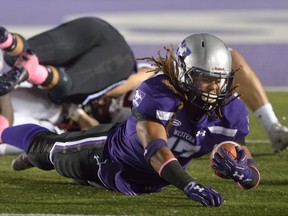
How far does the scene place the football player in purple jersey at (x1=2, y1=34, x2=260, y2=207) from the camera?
5098 mm

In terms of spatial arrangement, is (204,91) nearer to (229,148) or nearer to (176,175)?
(229,148)

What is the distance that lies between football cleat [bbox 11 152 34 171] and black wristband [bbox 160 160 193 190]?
154cm

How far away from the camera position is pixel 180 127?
5266 mm

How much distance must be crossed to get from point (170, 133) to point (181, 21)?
971 cm

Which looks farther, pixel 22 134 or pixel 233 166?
pixel 22 134

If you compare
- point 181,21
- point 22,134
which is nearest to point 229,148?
point 22,134

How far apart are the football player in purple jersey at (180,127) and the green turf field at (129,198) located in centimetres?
13

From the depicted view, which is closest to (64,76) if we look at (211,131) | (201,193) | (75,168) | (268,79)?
(75,168)

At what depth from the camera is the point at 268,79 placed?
1145 centimetres

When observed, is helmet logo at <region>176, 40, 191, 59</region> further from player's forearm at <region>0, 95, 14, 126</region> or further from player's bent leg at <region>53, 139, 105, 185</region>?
player's forearm at <region>0, 95, 14, 126</region>

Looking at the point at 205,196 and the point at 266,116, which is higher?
the point at 205,196

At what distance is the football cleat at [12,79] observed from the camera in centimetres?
714

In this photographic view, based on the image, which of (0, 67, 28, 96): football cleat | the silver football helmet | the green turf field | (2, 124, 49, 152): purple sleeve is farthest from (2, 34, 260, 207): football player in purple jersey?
(0, 67, 28, 96): football cleat

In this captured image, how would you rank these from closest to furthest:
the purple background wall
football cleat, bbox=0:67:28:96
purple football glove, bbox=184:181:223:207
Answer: purple football glove, bbox=184:181:223:207 < football cleat, bbox=0:67:28:96 < the purple background wall
